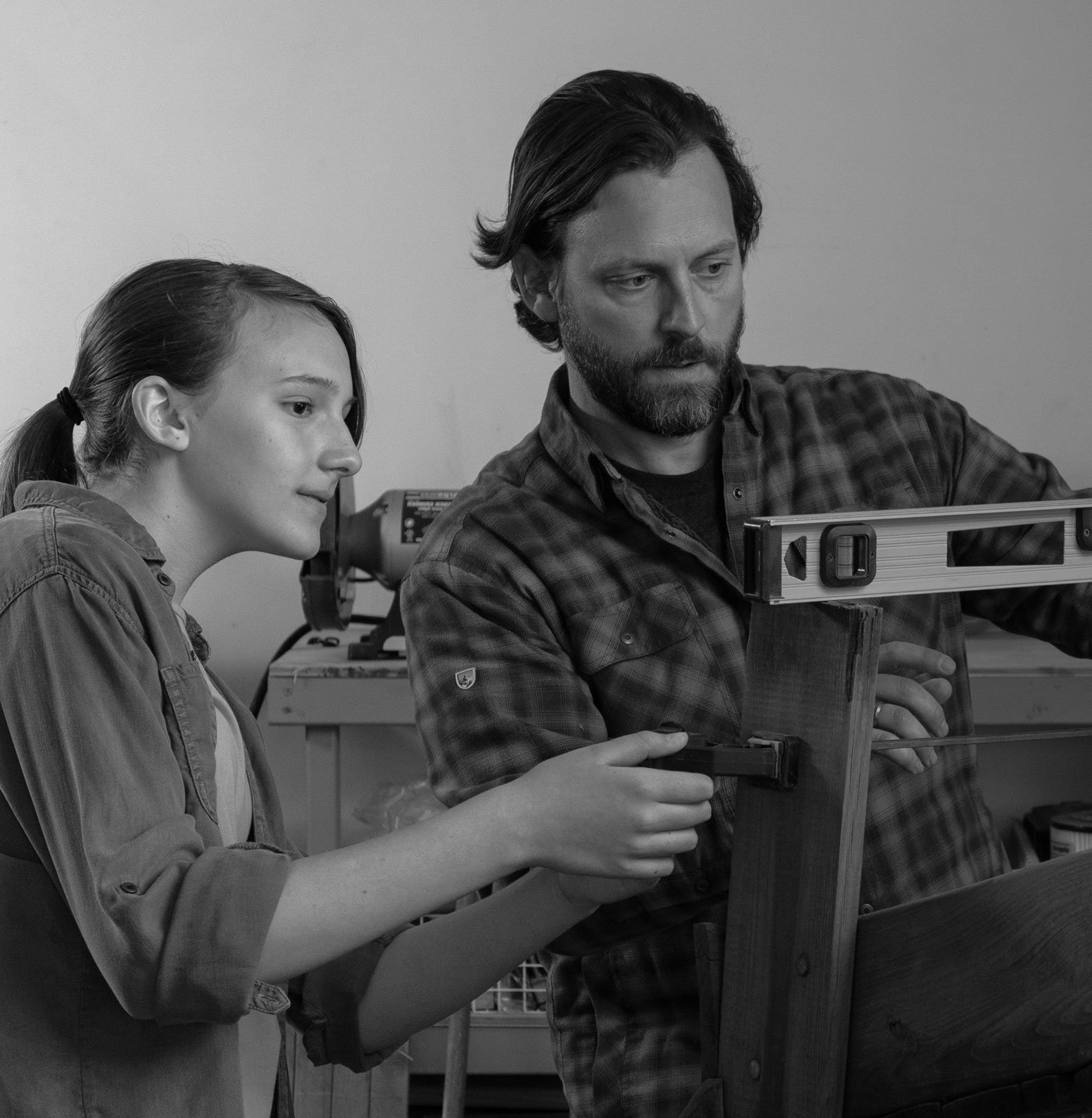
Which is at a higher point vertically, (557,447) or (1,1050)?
(557,447)

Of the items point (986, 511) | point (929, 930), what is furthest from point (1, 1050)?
point (986, 511)

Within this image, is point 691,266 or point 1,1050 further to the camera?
point 691,266

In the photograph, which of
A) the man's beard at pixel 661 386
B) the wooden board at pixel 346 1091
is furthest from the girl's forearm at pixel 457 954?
the wooden board at pixel 346 1091

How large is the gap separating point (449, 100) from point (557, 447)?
59.2 inches

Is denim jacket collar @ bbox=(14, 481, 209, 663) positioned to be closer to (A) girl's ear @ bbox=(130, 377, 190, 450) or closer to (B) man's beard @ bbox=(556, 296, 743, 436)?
(A) girl's ear @ bbox=(130, 377, 190, 450)

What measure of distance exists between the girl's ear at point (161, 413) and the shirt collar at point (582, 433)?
0.42 metres

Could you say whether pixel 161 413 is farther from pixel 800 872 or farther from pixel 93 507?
pixel 800 872

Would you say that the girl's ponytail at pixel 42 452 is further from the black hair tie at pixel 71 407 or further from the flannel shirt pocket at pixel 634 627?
the flannel shirt pocket at pixel 634 627

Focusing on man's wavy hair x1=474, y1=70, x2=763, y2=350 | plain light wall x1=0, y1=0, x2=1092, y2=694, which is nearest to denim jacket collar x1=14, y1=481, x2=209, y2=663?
man's wavy hair x1=474, y1=70, x2=763, y2=350

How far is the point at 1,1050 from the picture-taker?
0.85 meters

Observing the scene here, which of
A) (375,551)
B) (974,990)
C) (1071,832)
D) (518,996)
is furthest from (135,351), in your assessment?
(1071,832)

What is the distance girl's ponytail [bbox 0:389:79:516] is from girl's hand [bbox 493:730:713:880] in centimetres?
49

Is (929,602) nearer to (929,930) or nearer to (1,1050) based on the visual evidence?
(929,930)

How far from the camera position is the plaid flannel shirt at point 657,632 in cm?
117
